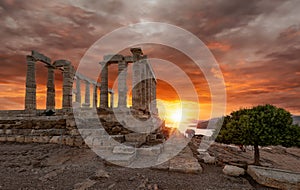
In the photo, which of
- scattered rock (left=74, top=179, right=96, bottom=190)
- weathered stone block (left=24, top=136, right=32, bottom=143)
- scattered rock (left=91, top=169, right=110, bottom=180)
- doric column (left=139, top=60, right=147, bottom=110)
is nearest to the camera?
scattered rock (left=74, top=179, right=96, bottom=190)

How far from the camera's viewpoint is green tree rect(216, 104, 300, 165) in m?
11.4

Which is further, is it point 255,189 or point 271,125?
point 271,125

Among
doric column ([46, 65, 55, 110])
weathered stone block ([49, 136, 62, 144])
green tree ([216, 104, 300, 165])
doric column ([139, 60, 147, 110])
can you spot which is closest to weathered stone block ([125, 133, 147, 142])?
weathered stone block ([49, 136, 62, 144])

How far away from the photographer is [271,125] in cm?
1163

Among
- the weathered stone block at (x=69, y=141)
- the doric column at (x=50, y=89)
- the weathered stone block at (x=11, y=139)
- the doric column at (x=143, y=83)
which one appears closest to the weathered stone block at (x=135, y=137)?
the weathered stone block at (x=69, y=141)

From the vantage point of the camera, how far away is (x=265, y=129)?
37.4 ft

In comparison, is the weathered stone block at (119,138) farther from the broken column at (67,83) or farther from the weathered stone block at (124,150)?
the broken column at (67,83)

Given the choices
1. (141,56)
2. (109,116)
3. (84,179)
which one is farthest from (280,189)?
(141,56)

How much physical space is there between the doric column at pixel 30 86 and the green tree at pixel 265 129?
23.6m

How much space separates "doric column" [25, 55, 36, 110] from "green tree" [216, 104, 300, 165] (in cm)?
2361

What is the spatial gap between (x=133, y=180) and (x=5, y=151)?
8.80 metres

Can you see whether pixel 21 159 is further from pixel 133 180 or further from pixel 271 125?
pixel 271 125

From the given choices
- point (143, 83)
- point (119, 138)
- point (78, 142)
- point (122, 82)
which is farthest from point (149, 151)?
point (122, 82)

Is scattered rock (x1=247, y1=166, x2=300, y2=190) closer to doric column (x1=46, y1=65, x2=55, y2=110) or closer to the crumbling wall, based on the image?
the crumbling wall
